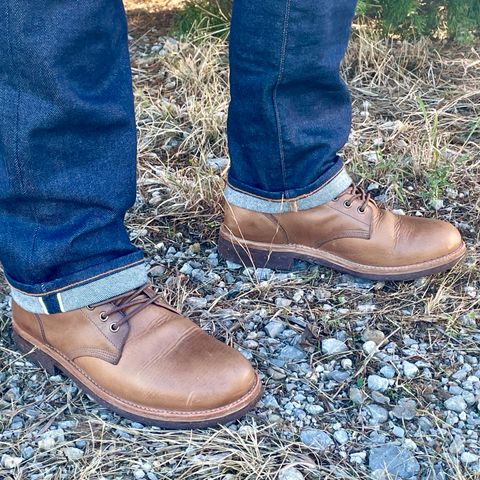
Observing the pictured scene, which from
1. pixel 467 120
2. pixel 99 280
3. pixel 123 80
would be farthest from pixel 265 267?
pixel 467 120

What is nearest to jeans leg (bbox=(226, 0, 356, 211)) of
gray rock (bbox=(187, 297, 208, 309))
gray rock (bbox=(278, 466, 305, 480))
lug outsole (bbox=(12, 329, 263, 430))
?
gray rock (bbox=(187, 297, 208, 309))

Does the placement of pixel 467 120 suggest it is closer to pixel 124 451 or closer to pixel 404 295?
pixel 404 295

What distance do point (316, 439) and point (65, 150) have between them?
631mm

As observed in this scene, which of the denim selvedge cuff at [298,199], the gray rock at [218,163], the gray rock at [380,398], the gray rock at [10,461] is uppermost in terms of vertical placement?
the denim selvedge cuff at [298,199]

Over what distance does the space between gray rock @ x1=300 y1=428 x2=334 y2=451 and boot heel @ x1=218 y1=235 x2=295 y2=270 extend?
474mm

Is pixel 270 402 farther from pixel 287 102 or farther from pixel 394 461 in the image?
pixel 287 102

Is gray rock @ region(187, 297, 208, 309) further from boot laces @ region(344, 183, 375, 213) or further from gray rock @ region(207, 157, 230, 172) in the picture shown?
gray rock @ region(207, 157, 230, 172)

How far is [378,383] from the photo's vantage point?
1402 mm

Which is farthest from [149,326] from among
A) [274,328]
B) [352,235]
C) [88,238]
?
[352,235]

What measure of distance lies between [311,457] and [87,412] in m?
0.40

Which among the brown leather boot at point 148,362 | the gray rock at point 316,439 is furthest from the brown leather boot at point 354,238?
the gray rock at point 316,439

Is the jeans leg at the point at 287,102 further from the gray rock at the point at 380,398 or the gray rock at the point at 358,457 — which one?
the gray rock at the point at 358,457

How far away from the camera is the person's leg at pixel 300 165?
1387mm

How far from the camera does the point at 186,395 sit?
1286 mm
